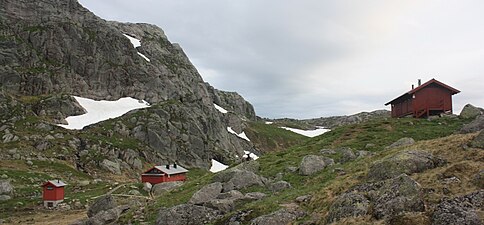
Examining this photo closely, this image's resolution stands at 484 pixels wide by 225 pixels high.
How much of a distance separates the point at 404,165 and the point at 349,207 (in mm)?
4795

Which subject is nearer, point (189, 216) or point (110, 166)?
point (189, 216)

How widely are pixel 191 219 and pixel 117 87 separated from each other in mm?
109422

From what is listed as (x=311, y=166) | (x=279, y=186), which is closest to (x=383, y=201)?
(x=279, y=186)

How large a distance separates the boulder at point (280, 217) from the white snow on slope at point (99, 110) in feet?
301

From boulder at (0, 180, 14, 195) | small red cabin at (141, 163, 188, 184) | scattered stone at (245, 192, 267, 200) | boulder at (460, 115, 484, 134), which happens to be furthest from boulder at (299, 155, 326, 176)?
boulder at (0, 180, 14, 195)

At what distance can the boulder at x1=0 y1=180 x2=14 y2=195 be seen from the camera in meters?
55.5

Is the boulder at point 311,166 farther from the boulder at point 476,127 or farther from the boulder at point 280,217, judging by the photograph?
the boulder at point 476,127

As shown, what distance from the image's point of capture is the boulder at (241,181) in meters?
29.0

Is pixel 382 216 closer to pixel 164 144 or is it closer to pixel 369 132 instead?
pixel 369 132

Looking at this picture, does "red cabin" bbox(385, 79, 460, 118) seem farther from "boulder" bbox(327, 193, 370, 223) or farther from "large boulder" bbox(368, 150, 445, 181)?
"boulder" bbox(327, 193, 370, 223)

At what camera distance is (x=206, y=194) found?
27.4 m

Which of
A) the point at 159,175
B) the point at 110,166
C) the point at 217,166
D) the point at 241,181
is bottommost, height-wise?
the point at 217,166

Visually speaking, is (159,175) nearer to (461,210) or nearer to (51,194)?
(51,194)

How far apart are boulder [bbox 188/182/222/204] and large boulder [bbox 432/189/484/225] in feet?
51.1
